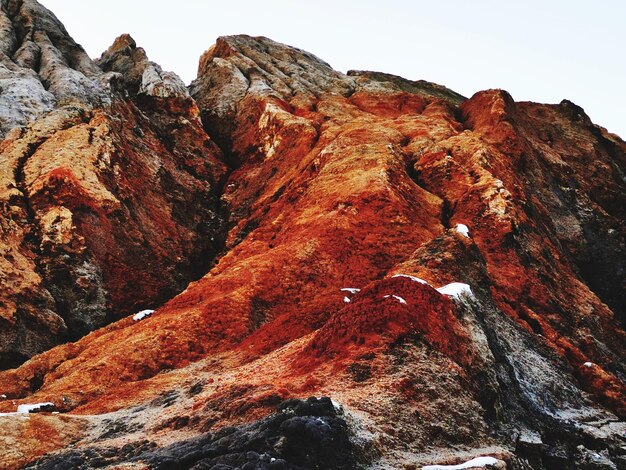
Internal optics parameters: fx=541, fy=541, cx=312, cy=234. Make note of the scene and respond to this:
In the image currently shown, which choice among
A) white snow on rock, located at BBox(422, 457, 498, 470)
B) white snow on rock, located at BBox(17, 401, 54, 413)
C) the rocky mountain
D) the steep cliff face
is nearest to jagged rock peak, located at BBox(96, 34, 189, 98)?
the steep cliff face

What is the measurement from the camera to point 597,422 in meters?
19.5

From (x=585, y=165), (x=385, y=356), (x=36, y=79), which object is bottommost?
(x=385, y=356)

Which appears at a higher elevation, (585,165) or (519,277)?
(585,165)

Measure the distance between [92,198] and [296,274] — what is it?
52.5 ft

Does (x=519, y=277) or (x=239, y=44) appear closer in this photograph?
(x=519, y=277)

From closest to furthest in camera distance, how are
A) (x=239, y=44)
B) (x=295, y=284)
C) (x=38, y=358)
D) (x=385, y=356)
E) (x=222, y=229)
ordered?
(x=385, y=356)
(x=38, y=358)
(x=295, y=284)
(x=222, y=229)
(x=239, y=44)

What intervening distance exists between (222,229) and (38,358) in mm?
21303

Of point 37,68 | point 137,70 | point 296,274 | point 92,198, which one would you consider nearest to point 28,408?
point 296,274

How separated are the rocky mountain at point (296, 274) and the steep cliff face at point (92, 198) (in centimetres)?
17

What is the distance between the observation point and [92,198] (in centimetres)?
3619

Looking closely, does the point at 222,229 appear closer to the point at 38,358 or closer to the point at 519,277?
the point at 38,358

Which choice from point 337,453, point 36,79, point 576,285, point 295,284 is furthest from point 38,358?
point 36,79

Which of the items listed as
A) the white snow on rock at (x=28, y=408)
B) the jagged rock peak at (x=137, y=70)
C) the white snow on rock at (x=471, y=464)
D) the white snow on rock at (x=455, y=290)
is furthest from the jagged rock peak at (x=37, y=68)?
the white snow on rock at (x=471, y=464)

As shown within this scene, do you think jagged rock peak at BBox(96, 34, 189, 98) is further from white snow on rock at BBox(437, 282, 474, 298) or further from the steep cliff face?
white snow on rock at BBox(437, 282, 474, 298)
